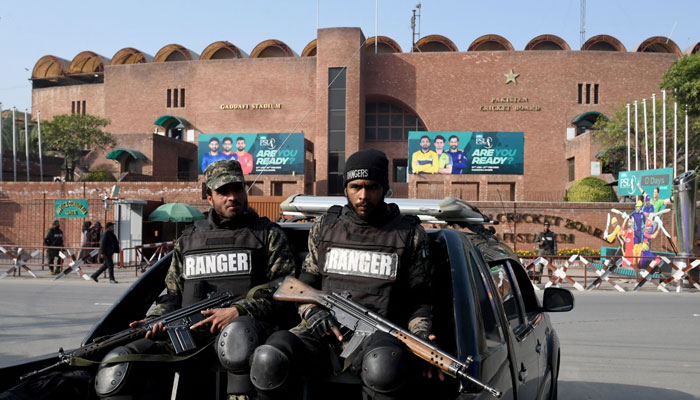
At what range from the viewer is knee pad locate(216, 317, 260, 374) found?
236 cm

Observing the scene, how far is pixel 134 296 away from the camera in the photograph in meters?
3.36

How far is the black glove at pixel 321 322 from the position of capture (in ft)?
8.18

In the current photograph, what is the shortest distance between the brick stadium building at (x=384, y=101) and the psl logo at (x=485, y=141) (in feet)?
19.1

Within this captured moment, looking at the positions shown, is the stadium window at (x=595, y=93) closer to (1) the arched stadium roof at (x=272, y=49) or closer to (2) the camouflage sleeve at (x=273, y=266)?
(1) the arched stadium roof at (x=272, y=49)

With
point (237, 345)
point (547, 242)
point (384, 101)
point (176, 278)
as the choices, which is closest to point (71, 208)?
point (547, 242)

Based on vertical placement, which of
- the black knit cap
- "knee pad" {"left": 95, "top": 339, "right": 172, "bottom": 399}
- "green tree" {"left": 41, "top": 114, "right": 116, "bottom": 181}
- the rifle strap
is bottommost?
"knee pad" {"left": 95, "top": 339, "right": 172, "bottom": 399}

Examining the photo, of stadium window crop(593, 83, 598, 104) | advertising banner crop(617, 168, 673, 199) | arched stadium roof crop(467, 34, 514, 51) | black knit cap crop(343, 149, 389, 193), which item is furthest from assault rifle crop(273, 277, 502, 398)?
arched stadium roof crop(467, 34, 514, 51)

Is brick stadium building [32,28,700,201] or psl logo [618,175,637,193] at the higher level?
brick stadium building [32,28,700,201]

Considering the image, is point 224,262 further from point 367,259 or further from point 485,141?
point 485,141

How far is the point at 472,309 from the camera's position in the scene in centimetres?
243

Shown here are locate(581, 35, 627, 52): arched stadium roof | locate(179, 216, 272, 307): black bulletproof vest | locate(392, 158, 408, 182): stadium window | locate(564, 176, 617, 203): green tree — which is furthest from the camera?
locate(581, 35, 627, 52): arched stadium roof

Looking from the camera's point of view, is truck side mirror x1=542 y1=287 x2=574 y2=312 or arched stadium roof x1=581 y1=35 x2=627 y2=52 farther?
arched stadium roof x1=581 y1=35 x2=627 y2=52

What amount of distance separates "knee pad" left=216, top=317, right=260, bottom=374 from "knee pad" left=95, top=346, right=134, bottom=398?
37 cm

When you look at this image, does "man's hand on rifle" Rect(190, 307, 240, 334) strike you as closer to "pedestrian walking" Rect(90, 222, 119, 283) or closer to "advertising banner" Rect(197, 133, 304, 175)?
"pedestrian walking" Rect(90, 222, 119, 283)
